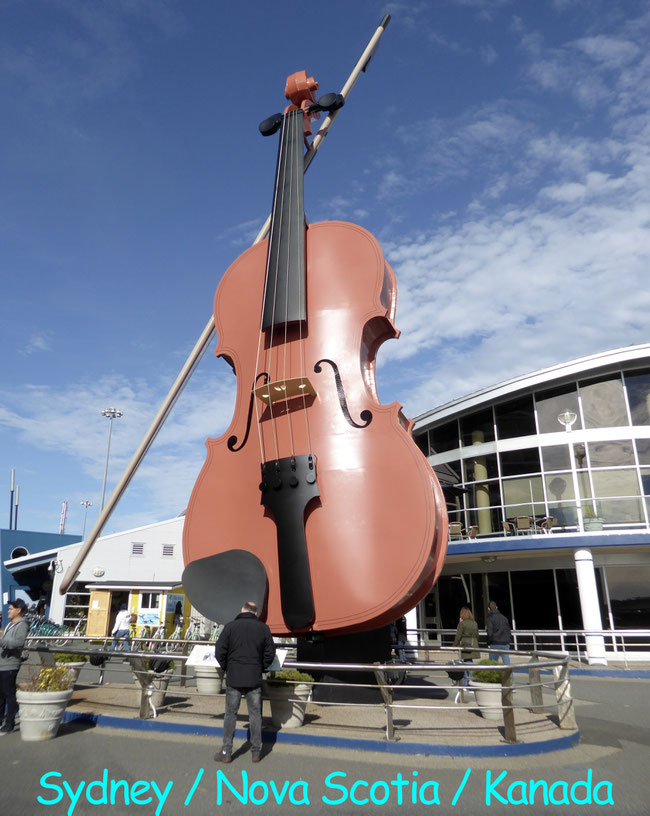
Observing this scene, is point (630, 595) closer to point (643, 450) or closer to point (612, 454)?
point (612, 454)

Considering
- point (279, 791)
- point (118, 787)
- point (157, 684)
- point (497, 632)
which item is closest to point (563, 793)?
point (279, 791)

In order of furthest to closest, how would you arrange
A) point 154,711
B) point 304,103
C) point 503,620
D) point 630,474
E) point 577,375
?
1. point 577,375
2. point 630,474
3. point 503,620
4. point 304,103
5. point 154,711

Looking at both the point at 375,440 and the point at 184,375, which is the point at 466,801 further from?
the point at 184,375

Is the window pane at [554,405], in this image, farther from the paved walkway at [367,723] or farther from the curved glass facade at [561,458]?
the paved walkway at [367,723]

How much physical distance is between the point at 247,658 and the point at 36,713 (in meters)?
2.52

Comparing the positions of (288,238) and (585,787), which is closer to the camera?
(585,787)

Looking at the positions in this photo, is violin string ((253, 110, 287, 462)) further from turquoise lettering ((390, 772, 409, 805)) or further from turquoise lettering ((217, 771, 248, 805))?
turquoise lettering ((390, 772, 409, 805))

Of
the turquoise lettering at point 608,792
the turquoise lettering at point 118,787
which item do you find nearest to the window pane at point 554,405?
the turquoise lettering at point 608,792

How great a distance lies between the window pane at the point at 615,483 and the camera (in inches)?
698

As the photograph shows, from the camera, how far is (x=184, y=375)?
7.62 metres

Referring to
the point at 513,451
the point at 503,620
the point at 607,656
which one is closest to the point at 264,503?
the point at 503,620

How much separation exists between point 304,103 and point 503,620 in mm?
9576

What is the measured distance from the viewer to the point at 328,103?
835 cm

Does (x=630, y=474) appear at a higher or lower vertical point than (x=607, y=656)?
higher
